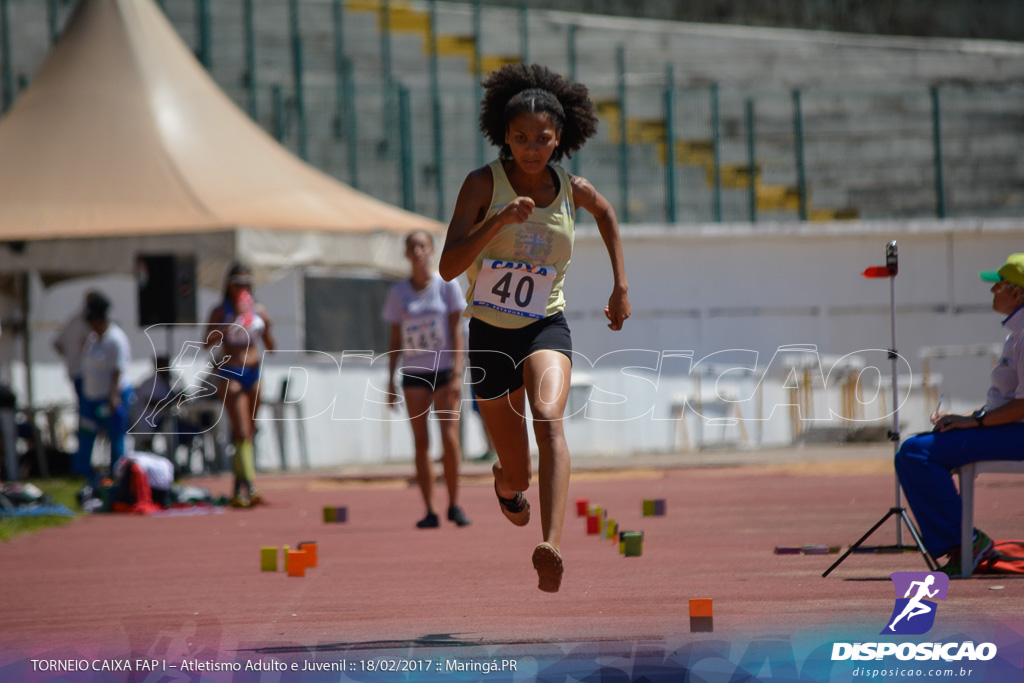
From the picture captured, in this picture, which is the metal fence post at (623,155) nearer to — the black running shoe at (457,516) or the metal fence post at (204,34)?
the metal fence post at (204,34)

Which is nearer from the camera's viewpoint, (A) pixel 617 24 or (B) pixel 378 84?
(B) pixel 378 84

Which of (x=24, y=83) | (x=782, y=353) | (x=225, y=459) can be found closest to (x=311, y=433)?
(x=225, y=459)

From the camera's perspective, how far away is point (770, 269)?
19203 millimetres

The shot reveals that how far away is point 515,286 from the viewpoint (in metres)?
5.99

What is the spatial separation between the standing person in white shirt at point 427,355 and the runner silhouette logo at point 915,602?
443 centimetres

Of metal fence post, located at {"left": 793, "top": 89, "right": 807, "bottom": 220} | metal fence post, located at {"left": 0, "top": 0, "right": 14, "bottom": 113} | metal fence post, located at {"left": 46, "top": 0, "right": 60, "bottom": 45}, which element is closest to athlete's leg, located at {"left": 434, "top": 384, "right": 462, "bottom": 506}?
metal fence post, located at {"left": 793, "top": 89, "right": 807, "bottom": 220}

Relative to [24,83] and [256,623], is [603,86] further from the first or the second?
[256,623]

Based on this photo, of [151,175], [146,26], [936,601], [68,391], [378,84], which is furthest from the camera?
[378,84]

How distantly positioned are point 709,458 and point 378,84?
25.2 ft

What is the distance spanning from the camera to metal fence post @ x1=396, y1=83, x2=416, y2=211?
64.6ft

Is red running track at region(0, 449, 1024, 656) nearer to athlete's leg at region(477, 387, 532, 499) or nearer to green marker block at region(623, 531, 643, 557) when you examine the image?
green marker block at region(623, 531, 643, 557)

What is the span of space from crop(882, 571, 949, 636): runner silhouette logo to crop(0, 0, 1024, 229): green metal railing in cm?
1446

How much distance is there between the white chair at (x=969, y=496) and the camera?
667 cm

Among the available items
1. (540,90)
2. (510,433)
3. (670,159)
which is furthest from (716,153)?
(510,433)
